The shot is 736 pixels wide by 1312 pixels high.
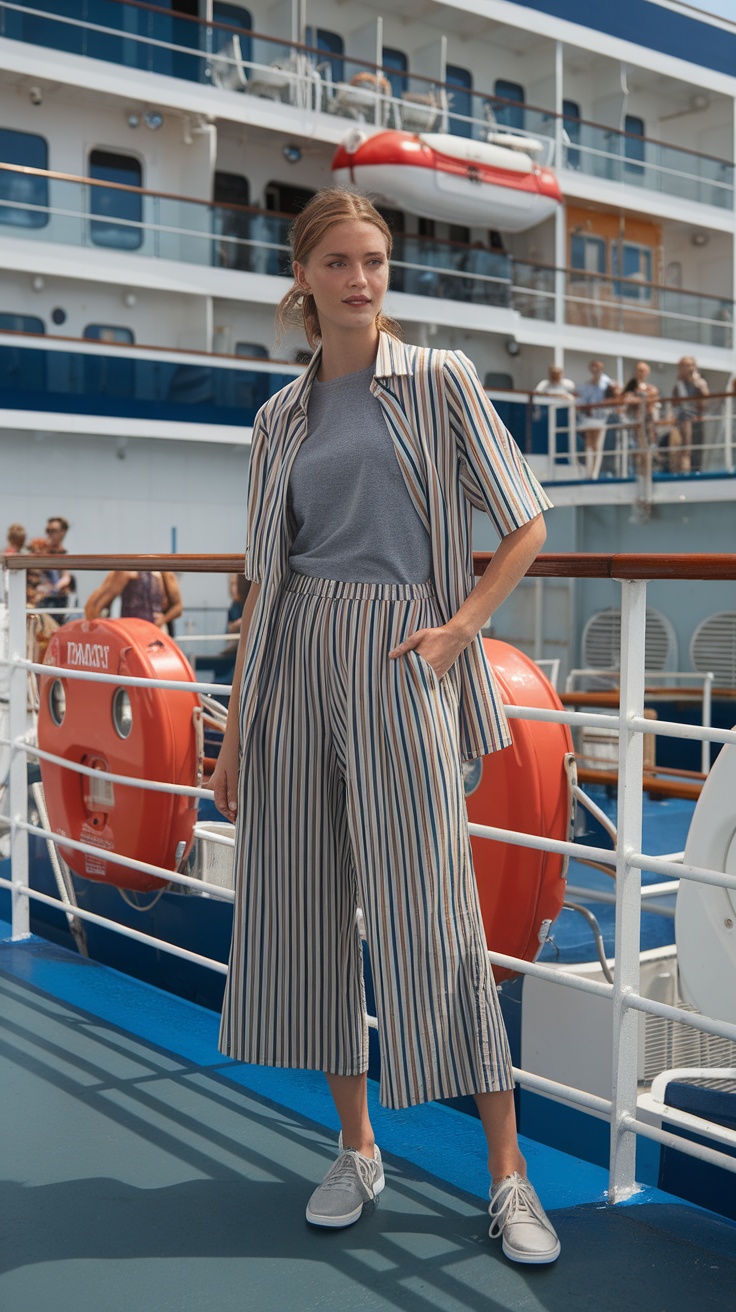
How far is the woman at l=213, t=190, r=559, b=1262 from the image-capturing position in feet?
4.51

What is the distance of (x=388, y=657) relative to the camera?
136cm

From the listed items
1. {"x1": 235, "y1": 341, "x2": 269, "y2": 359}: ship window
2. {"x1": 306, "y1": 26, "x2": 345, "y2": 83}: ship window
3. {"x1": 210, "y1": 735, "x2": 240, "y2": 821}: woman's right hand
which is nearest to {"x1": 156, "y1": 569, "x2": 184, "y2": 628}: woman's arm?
{"x1": 210, "y1": 735, "x2": 240, "y2": 821}: woman's right hand

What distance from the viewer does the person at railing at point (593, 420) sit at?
10.6m

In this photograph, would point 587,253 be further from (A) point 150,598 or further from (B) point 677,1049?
(B) point 677,1049

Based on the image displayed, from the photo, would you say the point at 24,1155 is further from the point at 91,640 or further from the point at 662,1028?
the point at 91,640

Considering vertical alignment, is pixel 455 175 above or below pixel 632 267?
above

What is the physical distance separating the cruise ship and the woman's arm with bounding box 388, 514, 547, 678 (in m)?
0.15

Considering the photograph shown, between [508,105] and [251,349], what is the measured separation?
431cm

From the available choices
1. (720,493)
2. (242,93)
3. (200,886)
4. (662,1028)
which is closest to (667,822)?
(662,1028)

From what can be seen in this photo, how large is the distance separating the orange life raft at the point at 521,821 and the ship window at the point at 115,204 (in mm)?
9962

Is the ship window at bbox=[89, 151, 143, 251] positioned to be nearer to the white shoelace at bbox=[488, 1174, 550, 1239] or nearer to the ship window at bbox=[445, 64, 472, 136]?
the ship window at bbox=[445, 64, 472, 136]

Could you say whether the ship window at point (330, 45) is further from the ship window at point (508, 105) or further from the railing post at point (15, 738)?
the railing post at point (15, 738)

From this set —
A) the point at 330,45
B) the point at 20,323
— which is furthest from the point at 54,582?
the point at 330,45

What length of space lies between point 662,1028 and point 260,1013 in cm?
107
